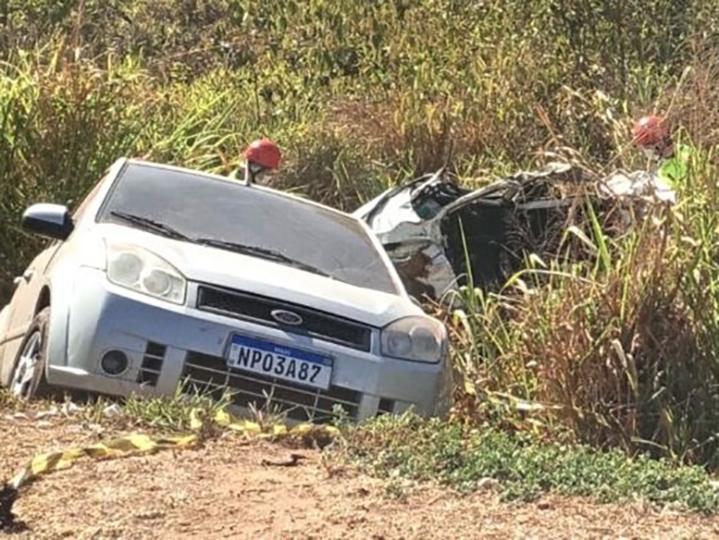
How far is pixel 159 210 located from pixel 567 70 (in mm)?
8378

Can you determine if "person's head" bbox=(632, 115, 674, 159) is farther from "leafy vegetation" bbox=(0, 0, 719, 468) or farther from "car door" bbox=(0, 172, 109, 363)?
"car door" bbox=(0, 172, 109, 363)

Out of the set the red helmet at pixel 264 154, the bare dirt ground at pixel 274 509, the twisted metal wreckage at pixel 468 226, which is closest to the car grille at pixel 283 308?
the bare dirt ground at pixel 274 509

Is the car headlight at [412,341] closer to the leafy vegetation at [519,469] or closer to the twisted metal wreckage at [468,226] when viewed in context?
the leafy vegetation at [519,469]

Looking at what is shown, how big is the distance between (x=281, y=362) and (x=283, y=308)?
0.27m

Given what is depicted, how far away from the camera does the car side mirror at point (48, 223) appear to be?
6820 millimetres

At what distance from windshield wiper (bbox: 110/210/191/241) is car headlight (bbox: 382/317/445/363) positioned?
1190 millimetres

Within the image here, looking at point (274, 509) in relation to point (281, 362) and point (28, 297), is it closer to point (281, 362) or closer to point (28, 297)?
point (281, 362)

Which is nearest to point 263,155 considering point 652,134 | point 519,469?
point 652,134

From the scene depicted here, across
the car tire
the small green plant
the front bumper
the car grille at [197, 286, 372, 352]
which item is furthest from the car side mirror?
the small green plant

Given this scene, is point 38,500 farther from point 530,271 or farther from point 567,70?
point 567,70

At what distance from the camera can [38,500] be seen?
165 inches

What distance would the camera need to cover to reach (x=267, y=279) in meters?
6.37

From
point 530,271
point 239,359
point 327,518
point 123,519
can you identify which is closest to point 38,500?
point 123,519

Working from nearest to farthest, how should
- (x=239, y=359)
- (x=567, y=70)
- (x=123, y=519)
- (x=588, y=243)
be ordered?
(x=123, y=519) < (x=239, y=359) < (x=588, y=243) < (x=567, y=70)
